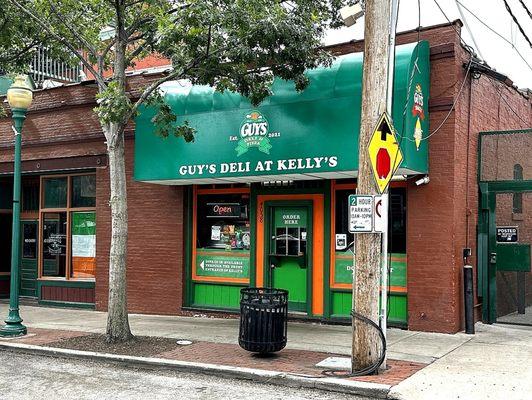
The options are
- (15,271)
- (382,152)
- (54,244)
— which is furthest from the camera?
(54,244)

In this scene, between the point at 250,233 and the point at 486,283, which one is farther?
the point at 250,233

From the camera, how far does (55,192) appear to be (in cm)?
1570

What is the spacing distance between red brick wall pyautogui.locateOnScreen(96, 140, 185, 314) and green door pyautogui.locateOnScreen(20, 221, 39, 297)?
10.9ft

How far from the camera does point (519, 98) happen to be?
1406cm

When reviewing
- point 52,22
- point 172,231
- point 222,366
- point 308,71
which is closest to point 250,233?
point 172,231

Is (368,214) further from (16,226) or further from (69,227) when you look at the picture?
(69,227)

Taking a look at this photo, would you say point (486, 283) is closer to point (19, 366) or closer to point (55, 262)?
point (19, 366)

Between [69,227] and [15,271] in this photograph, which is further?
[69,227]

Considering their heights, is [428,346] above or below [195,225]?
below

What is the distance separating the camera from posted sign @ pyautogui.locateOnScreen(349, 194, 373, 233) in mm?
7695

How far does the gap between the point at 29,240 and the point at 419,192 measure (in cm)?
1108

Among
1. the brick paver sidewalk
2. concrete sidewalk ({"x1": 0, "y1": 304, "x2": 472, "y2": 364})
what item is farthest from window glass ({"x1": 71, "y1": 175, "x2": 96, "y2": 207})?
the brick paver sidewalk

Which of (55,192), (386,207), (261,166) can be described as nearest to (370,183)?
(386,207)

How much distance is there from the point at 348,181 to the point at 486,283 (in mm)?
3229
